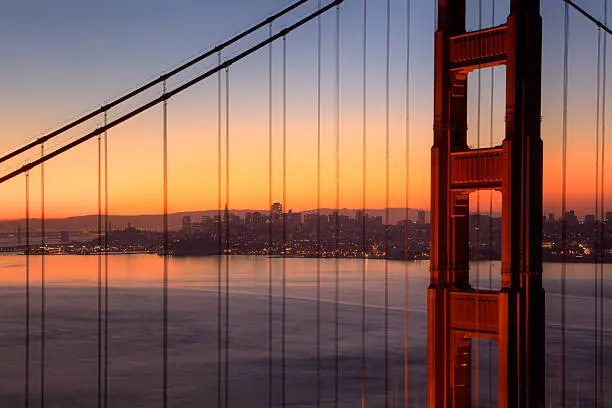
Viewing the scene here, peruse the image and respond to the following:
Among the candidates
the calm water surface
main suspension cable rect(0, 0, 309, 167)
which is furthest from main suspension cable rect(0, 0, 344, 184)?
the calm water surface

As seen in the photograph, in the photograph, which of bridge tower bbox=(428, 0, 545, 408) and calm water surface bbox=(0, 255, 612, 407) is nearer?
bridge tower bbox=(428, 0, 545, 408)

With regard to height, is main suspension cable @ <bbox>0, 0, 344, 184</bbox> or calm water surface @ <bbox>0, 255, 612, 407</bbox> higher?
main suspension cable @ <bbox>0, 0, 344, 184</bbox>

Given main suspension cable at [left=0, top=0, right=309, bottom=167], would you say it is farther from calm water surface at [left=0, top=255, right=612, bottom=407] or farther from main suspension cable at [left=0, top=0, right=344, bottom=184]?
calm water surface at [left=0, top=255, right=612, bottom=407]

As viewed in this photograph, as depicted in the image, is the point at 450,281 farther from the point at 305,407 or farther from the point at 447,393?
the point at 305,407

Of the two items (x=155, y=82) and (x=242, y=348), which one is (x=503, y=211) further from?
(x=242, y=348)

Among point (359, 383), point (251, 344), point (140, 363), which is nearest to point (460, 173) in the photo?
point (359, 383)

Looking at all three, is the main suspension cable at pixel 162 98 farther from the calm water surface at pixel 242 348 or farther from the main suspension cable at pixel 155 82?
the calm water surface at pixel 242 348

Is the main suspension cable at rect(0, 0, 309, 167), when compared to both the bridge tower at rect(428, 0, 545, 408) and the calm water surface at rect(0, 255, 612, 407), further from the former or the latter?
the calm water surface at rect(0, 255, 612, 407)
